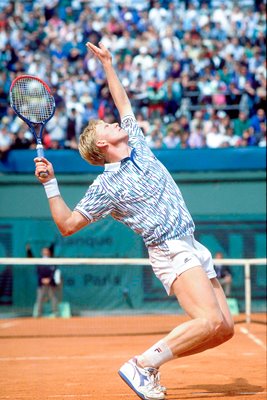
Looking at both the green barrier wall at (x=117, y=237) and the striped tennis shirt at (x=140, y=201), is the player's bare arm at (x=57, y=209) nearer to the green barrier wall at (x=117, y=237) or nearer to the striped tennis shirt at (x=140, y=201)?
the striped tennis shirt at (x=140, y=201)

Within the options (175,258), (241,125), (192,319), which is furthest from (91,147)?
(241,125)

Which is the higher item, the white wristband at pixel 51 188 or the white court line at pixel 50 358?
the white wristband at pixel 51 188

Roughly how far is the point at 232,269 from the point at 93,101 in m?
5.17

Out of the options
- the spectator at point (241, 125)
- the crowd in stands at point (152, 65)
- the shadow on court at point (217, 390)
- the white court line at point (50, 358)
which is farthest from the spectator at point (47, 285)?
the shadow on court at point (217, 390)

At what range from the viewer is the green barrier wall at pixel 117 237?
Result: 16.2m

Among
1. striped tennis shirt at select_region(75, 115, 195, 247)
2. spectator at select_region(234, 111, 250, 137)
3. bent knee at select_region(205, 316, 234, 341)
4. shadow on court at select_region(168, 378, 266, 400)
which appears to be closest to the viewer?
bent knee at select_region(205, 316, 234, 341)

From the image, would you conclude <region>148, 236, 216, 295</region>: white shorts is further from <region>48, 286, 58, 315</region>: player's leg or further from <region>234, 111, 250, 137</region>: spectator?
<region>234, 111, 250, 137</region>: spectator

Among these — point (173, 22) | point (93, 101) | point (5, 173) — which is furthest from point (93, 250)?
point (173, 22)

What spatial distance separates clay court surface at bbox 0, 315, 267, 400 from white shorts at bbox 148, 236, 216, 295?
4.00 feet

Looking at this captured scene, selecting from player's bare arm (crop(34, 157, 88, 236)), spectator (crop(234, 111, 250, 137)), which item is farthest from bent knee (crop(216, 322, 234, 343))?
spectator (crop(234, 111, 250, 137))

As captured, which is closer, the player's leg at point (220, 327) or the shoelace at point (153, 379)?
the shoelace at point (153, 379)

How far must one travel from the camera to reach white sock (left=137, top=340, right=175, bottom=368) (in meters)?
Result: 6.35

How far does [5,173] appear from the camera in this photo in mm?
16375

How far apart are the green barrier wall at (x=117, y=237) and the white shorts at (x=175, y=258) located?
956 cm
